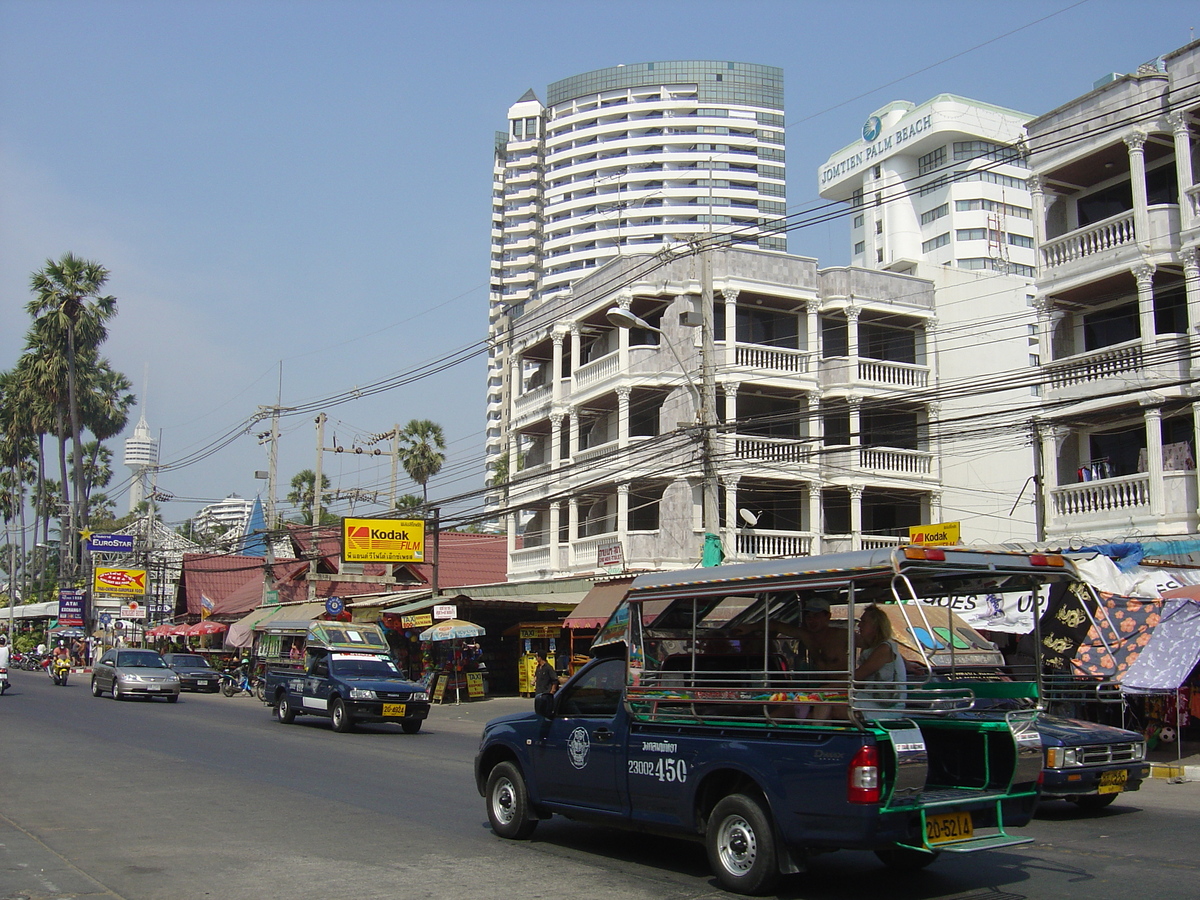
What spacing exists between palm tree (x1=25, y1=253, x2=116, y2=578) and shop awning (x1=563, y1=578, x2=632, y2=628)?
45798mm

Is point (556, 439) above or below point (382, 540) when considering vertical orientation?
above

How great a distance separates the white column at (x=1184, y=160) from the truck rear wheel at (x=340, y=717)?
20.6 metres

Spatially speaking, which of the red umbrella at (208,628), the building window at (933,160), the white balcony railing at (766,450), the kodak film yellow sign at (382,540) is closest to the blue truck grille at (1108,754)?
the white balcony railing at (766,450)

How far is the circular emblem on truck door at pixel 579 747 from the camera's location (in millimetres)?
8992

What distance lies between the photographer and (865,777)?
266 inches

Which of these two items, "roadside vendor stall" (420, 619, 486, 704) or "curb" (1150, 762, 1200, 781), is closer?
"curb" (1150, 762, 1200, 781)

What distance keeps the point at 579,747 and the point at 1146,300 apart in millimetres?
19471

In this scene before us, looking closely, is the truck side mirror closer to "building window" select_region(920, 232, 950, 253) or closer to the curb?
the curb

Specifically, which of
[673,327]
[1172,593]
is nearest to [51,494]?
[673,327]

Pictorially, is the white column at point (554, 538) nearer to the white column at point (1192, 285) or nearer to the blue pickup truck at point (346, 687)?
the blue pickup truck at point (346, 687)

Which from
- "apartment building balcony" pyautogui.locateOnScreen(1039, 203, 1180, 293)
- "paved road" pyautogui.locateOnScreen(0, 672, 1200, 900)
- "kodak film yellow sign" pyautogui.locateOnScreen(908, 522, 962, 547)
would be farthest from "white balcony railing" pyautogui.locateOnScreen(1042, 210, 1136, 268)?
"paved road" pyautogui.locateOnScreen(0, 672, 1200, 900)

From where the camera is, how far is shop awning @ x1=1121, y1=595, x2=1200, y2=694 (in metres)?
14.9

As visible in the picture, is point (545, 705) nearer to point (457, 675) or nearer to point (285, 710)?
point (285, 710)

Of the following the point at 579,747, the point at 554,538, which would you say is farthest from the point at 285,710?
the point at 579,747
